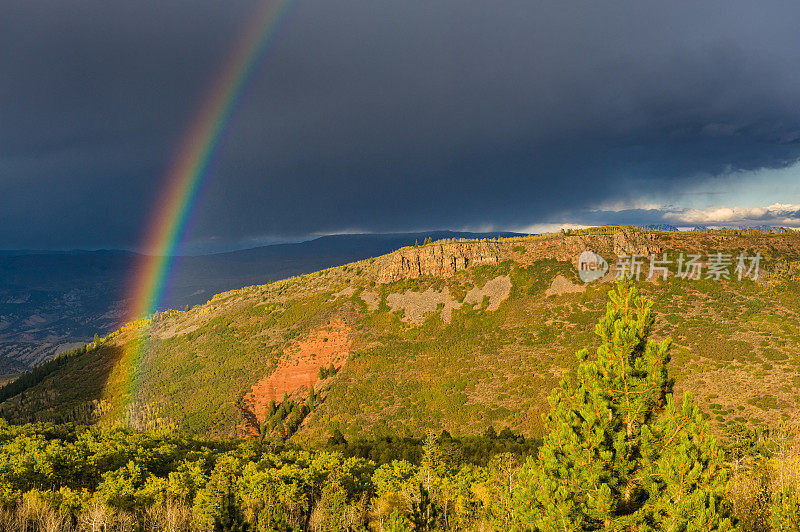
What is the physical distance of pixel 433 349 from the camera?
11306 cm

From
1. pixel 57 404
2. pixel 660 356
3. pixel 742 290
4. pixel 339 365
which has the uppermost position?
pixel 660 356

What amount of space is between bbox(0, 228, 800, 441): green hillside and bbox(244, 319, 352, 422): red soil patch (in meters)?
0.43

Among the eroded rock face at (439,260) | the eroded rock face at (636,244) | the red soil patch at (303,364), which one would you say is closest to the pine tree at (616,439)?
the red soil patch at (303,364)

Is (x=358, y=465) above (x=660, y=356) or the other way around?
the other way around

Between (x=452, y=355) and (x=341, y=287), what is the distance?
60779 mm

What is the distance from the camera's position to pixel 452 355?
109m

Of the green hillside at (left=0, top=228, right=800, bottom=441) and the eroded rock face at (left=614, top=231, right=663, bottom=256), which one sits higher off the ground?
the eroded rock face at (left=614, top=231, right=663, bottom=256)

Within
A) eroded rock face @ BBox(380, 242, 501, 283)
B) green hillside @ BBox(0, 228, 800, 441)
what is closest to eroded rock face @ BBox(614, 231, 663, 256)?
green hillside @ BBox(0, 228, 800, 441)

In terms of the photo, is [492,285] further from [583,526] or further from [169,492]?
[583,526]

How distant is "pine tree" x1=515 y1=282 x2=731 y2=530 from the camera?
1595 cm

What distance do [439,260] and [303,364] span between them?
189 feet

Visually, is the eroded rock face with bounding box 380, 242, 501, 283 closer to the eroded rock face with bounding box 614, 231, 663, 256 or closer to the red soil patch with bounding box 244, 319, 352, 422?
the red soil patch with bounding box 244, 319, 352, 422

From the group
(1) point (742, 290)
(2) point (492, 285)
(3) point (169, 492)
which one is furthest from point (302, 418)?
(1) point (742, 290)

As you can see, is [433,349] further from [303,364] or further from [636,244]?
[636,244]
